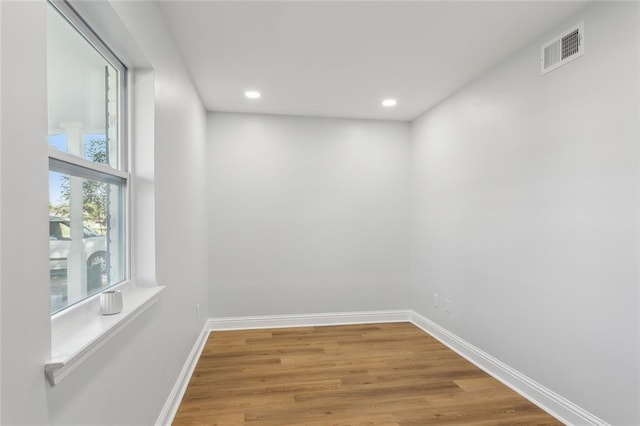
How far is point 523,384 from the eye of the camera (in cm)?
237

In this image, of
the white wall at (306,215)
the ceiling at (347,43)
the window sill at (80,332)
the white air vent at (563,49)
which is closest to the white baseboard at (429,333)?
the white wall at (306,215)

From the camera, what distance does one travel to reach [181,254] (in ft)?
7.88

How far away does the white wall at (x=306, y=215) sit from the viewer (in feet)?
12.5

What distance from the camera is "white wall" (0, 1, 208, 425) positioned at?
77cm

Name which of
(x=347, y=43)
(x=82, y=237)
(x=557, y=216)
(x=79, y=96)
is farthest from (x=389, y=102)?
(x=82, y=237)

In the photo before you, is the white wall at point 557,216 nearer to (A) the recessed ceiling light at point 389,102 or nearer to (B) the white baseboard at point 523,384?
(B) the white baseboard at point 523,384

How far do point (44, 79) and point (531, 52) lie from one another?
9.08 ft

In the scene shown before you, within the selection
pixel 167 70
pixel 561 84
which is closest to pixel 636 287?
pixel 561 84

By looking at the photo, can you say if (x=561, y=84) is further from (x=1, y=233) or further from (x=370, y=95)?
(x=1, y=233)

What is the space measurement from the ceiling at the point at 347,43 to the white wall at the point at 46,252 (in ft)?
1.14

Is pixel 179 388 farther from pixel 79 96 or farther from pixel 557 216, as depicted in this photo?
pixel 557 216

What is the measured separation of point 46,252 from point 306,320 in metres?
3.29

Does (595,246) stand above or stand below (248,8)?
below

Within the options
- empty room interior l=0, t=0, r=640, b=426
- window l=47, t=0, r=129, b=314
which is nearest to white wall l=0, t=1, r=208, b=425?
empty room interior l=0, t=0, r=640, b=426
